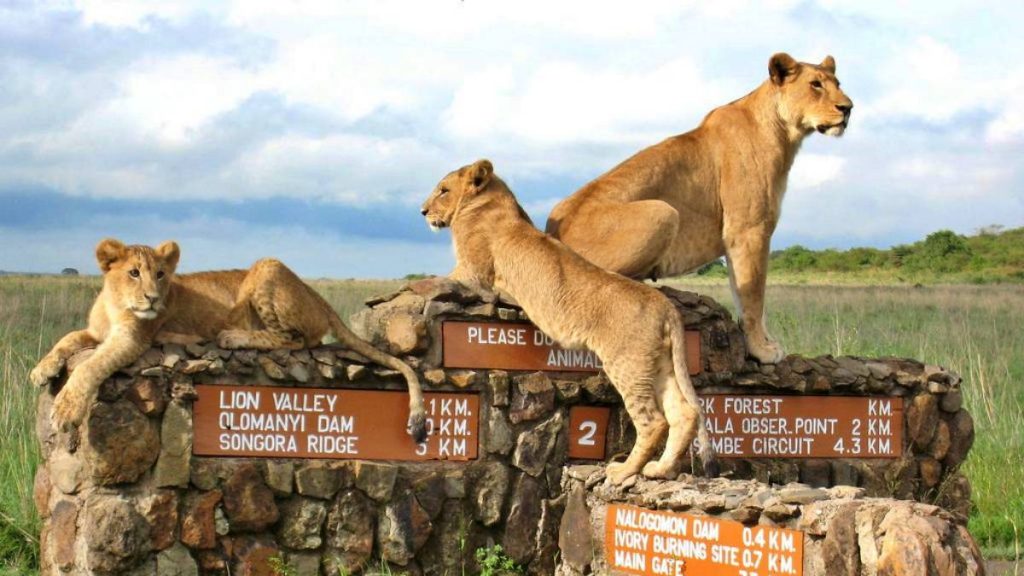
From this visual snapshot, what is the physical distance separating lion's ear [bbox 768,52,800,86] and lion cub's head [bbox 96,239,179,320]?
4468mm

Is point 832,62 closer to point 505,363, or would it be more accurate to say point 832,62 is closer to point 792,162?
point 792,162

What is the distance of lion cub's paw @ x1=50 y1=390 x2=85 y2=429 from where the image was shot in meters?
6.84

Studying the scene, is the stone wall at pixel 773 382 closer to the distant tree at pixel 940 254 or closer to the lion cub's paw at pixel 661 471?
the lion cub's paw at pixel 661 471

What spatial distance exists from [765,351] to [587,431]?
1489mm

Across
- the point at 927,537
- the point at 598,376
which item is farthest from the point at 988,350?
A: the point at 927,537

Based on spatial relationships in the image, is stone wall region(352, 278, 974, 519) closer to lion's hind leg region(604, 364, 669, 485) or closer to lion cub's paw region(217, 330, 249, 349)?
lion's hind leg region(604, 364, 669, 485)

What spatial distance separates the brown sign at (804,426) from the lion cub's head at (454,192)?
206 centimetres

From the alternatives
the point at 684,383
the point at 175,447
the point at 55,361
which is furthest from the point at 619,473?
the point at 55,361

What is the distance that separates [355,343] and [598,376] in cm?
156

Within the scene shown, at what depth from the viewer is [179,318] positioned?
7.61 m

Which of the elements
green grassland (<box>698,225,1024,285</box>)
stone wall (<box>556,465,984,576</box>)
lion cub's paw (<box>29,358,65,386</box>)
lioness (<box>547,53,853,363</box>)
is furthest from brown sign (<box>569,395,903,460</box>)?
green grassland (<box>698,225,1024,285</box>)

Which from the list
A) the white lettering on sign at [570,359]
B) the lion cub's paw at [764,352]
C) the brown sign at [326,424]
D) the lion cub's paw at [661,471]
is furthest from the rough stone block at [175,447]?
the lion cub's paw at [764,352]

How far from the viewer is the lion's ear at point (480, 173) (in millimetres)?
8438

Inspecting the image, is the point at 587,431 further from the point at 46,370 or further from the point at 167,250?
the point at 46,370
